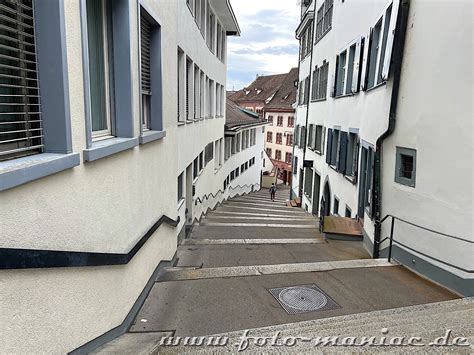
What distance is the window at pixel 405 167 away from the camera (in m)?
6.78

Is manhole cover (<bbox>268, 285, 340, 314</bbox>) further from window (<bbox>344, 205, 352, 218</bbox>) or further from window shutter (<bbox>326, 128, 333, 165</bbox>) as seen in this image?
window shutter (<bbox>326, 128, 333, 165</bbox>)

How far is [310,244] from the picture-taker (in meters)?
9.90

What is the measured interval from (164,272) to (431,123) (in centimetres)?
506

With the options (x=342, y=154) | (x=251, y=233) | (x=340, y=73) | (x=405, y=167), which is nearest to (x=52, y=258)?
(x=405, y=167)

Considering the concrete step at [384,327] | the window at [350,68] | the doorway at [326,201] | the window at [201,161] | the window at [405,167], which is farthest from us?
the doorway at [326,201]

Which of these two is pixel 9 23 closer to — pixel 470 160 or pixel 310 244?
pixel 470 160

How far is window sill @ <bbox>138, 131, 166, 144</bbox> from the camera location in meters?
5.07

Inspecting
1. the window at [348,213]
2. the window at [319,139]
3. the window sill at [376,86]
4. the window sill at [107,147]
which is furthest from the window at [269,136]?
the window sill at [107,147]

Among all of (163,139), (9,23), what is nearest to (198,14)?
(163,139)

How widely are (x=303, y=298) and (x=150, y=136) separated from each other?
326cm

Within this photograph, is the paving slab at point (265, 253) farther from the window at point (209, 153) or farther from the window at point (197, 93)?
the window at point (209, 153)

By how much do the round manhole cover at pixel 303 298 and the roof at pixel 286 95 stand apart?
43959mm

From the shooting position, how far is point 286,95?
168 feet

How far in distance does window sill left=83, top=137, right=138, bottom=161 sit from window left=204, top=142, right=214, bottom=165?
1102 cm
